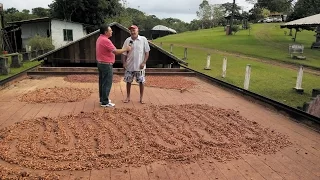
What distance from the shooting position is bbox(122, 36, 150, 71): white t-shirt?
594cm

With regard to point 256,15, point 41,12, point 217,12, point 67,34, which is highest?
point 217,12

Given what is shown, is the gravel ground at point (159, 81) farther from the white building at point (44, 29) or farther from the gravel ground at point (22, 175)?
the white building at point (44, 29)

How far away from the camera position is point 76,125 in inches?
177

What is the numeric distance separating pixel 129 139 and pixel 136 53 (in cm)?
243

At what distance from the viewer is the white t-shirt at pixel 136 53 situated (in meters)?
5.94

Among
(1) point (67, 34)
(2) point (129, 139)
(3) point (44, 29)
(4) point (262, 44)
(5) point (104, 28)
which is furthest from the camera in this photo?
(1) point (67, 34)

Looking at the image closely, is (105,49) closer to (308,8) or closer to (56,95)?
(56,95)

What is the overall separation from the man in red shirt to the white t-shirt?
0.19m

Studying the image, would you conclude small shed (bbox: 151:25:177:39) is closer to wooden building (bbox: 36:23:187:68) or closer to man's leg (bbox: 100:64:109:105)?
wooden building (bbox: 36:23:187:68)

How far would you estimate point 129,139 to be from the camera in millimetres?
3932

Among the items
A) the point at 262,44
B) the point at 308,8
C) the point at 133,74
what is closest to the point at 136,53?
the point at 133,74

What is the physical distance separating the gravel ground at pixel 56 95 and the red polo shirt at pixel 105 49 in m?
1.17

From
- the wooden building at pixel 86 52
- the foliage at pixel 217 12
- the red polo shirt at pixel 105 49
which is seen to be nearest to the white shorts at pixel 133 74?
the red polo shirt at pixel 105 49

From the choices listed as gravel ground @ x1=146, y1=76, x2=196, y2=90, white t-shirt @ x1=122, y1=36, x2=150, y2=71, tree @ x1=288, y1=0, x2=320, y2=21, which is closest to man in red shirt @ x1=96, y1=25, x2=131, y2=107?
white t-shirt @ x1=122, y1=36, x2=150, y2=71
